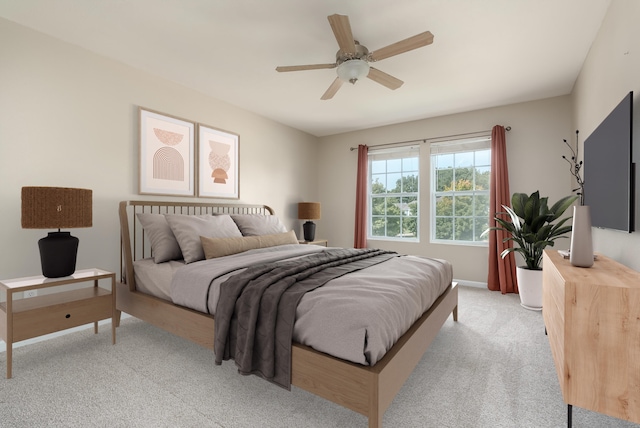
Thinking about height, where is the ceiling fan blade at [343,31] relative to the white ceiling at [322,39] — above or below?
below

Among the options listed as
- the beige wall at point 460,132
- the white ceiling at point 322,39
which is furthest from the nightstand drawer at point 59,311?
the beige wall at point 460,132

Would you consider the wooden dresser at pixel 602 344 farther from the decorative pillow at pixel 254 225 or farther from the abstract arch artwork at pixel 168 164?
the abstract arch artwork at pixel 168 164

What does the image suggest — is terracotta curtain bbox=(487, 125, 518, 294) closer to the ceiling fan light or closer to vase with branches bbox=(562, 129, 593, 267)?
vase with branches bbox=(562, 129, 593, 267)

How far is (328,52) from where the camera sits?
9.02 feet

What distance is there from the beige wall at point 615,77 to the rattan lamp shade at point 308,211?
348 centimetres

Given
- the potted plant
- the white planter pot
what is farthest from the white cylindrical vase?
the white planter pot

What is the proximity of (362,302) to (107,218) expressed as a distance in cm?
278

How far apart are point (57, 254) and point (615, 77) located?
4309 millimetres

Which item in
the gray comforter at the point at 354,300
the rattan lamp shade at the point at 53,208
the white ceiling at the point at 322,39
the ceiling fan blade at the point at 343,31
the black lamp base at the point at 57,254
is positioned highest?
the white ceiling at the point at 322,39

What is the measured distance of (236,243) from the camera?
2889 mm

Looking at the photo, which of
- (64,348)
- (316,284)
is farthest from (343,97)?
A: (64,348)

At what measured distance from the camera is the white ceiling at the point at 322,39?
7.14 feet

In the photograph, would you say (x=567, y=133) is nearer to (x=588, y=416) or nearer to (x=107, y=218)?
(x=588, y=416)

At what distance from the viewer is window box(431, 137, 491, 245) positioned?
4383mm
